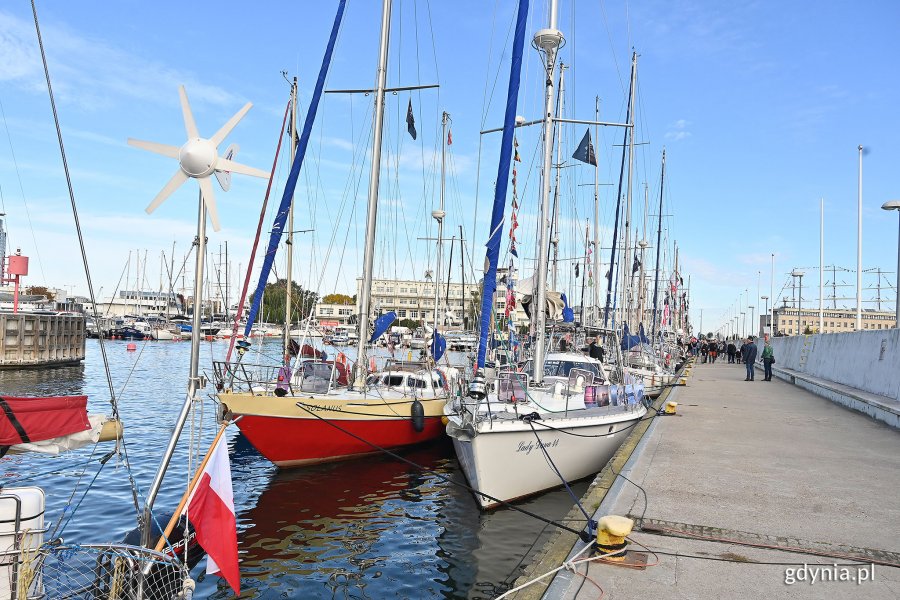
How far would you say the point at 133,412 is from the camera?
2497 centimetres

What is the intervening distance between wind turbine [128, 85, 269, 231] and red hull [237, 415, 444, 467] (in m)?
8.82

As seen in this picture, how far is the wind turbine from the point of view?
20.9 ft

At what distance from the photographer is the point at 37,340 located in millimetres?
42531

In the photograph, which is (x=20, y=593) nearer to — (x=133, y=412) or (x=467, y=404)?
(x=467, y=404)

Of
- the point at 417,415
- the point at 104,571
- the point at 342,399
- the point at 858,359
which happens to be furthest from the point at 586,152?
the point at 104,571

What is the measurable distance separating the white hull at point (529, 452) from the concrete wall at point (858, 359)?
31.6ft

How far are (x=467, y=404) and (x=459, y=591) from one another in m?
4.87

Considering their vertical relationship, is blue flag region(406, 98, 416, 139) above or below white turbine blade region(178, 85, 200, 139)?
above

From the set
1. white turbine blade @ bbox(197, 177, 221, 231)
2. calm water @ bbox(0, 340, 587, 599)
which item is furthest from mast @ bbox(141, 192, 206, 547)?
calm water @ bbox(0, 340, 587, 599)

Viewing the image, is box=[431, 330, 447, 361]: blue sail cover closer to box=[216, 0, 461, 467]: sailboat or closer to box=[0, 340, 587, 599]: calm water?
box=[216, 0, 461, 467]: sailboat

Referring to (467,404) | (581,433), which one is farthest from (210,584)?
(581,433)

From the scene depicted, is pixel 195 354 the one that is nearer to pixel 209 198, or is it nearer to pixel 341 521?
pixel 209 198

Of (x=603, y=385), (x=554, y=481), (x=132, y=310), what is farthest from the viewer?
(x=132, y=310)

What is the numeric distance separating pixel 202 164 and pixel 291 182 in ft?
27.7
